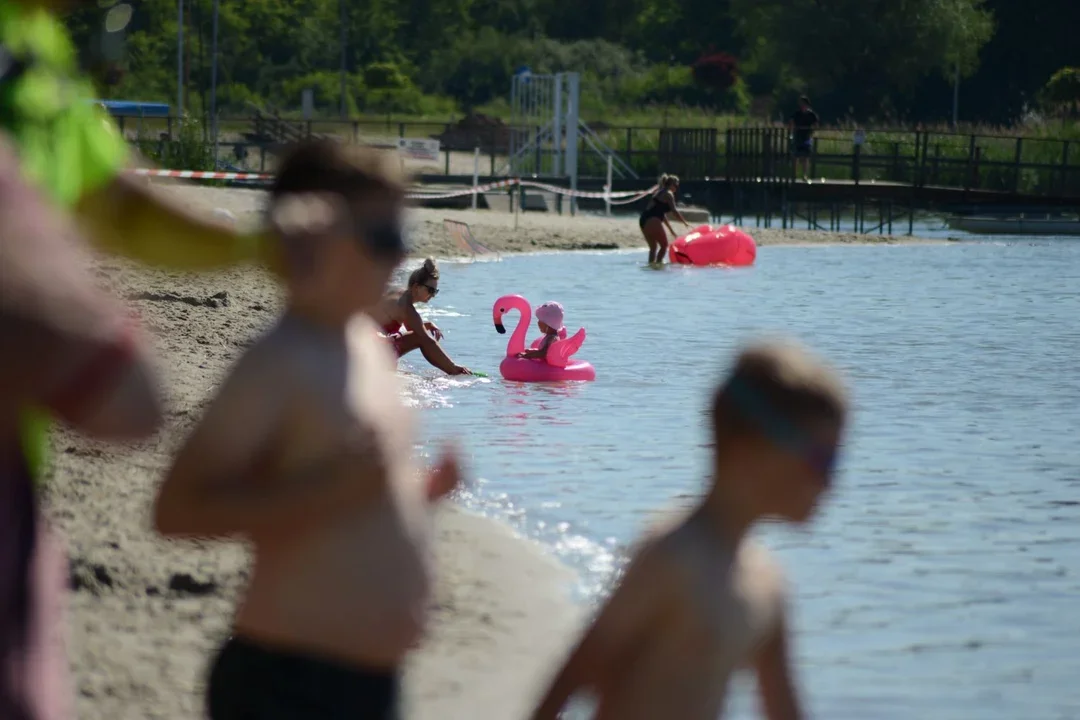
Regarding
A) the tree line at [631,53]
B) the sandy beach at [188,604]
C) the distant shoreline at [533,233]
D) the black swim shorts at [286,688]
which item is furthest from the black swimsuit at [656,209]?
the tree line at [631,53]

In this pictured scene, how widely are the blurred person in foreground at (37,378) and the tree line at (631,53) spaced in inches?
2143

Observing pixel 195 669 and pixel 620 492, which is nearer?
pixel 195 669

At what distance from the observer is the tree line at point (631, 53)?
6519 cm

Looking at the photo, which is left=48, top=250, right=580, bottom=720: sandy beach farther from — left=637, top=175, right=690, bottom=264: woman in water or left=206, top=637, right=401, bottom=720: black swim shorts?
left=637, top=175, right=690, bottom=264: woman in water

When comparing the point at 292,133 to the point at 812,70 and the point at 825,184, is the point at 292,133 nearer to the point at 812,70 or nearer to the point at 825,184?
the point at 825,184

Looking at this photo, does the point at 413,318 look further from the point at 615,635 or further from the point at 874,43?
the point at 874,43

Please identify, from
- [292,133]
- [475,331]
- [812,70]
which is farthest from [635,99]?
[475,331]

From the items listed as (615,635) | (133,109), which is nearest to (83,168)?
(615,635)

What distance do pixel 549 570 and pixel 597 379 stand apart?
7070mm

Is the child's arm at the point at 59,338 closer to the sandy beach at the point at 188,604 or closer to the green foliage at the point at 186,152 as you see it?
the sandy beach at the point at 188,604

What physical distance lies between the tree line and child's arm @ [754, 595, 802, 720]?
178 feet

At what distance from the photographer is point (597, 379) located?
1384 cm

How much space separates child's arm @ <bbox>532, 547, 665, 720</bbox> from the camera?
8.90 ft

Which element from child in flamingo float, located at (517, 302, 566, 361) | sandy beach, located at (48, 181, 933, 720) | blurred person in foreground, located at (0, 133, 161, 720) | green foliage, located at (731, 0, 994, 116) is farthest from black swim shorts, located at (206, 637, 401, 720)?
green foliage, located at (731, 0, 994, 116)
